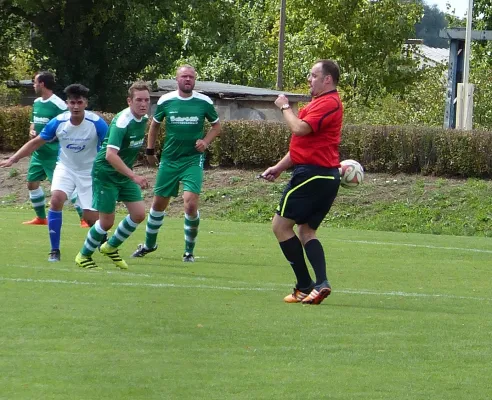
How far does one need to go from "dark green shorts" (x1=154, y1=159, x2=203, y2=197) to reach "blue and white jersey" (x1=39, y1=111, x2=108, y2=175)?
0.79 metres

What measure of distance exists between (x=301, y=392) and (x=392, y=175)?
20118 millimetres

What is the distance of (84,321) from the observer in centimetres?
839

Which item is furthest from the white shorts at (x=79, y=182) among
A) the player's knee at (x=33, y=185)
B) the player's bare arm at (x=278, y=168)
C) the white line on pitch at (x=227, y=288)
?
the player's knee at (x=33, y=185)

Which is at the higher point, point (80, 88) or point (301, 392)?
point (80, 88)

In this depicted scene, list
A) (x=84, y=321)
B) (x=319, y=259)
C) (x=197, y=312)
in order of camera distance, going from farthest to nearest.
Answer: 1. (x=319, y=259)
2. (x=197, y=312)
3. (x=84, y=321)

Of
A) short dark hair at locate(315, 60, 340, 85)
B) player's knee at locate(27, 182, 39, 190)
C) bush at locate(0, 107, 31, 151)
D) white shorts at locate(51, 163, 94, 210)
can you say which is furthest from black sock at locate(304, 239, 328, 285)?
bush at locate(0, 107, 31, 151)

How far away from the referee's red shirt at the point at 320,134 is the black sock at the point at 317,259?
0.69m

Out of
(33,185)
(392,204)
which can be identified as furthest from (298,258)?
(392,204)

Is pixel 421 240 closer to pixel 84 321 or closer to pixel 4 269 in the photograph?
pixel 4 269

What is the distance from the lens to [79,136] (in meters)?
12.9

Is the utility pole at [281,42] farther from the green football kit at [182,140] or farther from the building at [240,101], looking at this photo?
the green football kit at [182,140]

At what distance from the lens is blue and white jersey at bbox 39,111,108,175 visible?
1279 centimetres

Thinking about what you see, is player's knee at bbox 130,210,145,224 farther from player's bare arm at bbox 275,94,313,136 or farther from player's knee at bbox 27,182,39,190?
player's knee at bbox 27,182,39,190

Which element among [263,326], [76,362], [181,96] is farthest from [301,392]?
[181,96]
